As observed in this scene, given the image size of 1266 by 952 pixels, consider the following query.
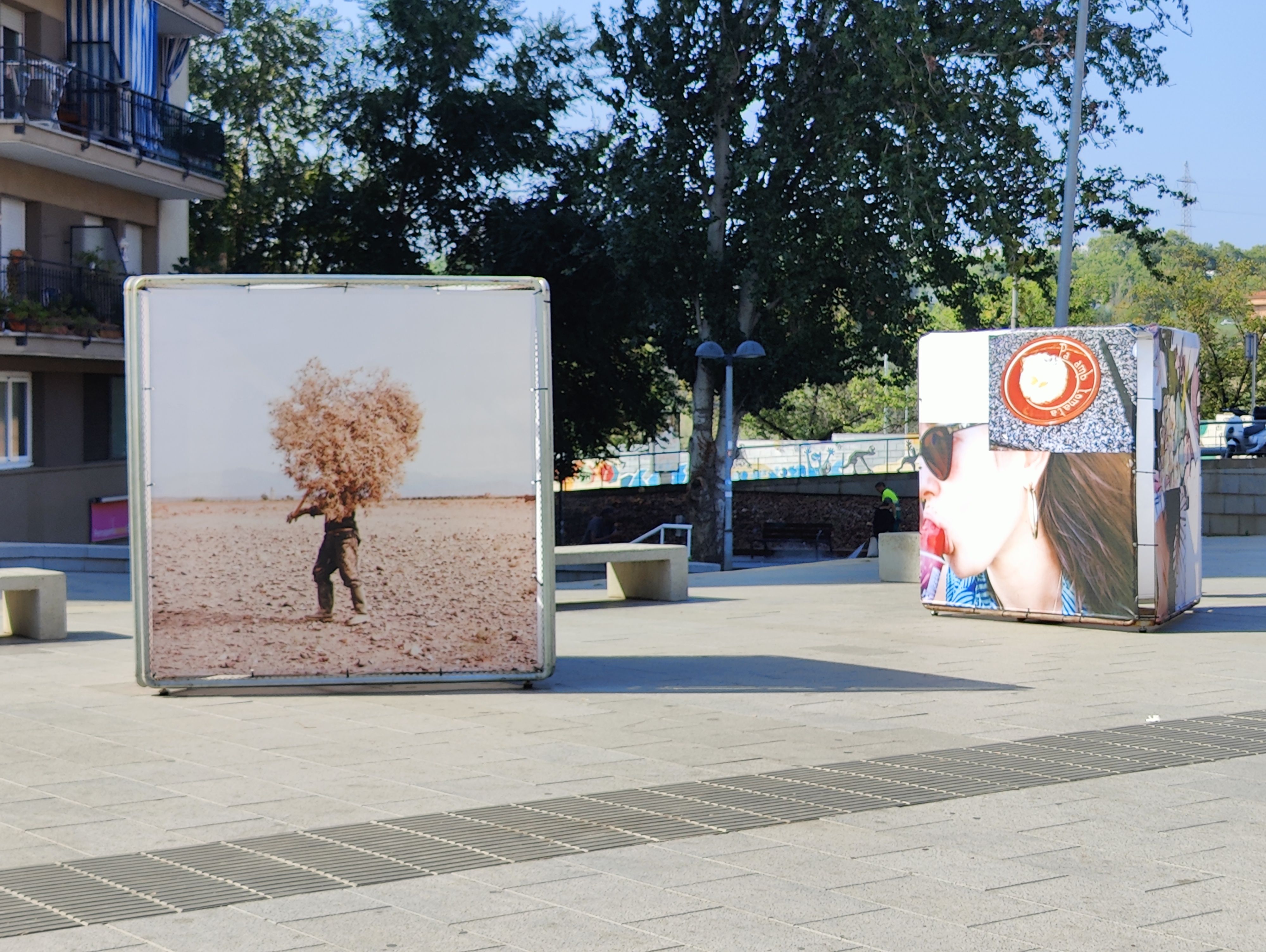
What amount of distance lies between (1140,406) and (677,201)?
67.4 ft

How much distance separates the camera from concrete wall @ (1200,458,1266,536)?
29.7 metres

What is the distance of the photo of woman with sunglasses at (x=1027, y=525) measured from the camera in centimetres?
1369

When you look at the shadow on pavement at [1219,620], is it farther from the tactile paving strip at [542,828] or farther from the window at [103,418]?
the window at [103,418]

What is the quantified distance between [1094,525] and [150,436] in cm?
794

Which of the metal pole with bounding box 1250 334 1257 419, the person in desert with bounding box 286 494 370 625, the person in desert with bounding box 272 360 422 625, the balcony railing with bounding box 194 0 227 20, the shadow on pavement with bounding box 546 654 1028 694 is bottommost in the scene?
the shadow on pavement with bounding box 546 654 1028 694

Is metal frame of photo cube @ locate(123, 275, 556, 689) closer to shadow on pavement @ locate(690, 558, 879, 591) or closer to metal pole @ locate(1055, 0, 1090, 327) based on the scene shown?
shadow on pavement @ locate(690, 558, 879, 591)

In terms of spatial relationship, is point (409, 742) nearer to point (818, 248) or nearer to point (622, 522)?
point (818, 248)

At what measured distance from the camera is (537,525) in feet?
32.9

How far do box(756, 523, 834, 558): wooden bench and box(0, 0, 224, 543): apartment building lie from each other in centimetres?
1454

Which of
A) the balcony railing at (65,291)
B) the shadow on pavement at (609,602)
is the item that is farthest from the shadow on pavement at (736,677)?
the balcony railing at (65,291)

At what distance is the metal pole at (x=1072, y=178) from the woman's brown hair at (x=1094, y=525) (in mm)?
13696

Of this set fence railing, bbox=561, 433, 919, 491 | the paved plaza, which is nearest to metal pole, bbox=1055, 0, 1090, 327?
the paved plaza

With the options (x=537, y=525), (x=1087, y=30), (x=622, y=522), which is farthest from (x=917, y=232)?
(x=537, y=525)

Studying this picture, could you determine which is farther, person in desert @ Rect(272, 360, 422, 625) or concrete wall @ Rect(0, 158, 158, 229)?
concrete wall @ Rect(0, 158, 158, 229)
